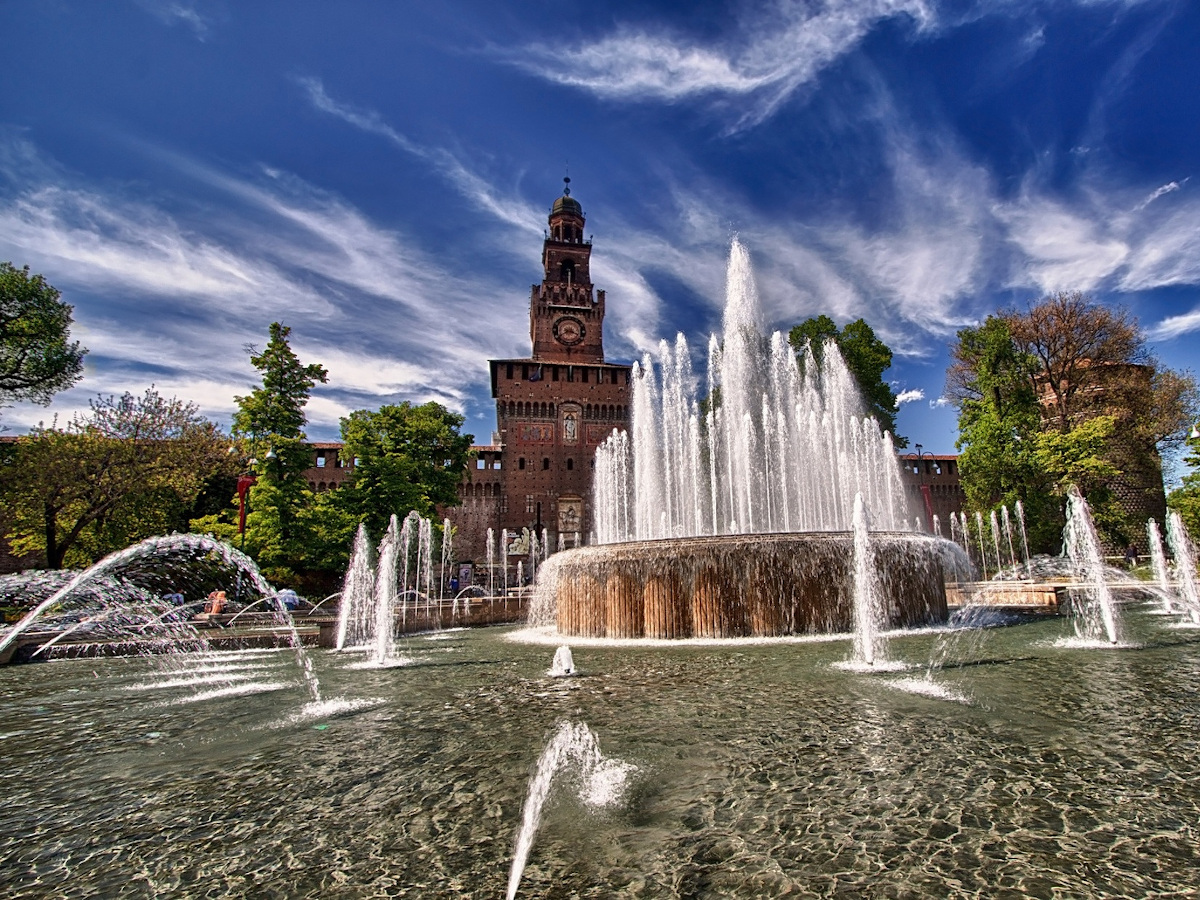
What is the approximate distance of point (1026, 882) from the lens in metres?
2.01

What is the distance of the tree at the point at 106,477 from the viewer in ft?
54.6

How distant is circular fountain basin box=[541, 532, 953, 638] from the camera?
28.5ft

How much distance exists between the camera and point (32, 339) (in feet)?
58.7

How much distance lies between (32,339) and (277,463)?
722 centimetres

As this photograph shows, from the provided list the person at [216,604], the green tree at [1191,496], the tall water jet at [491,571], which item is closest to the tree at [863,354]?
the green tree at [1191,496]

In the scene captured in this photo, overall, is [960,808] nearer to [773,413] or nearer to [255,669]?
A: [255,669]

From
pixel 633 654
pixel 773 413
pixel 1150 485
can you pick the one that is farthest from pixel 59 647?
pixel 1150 485

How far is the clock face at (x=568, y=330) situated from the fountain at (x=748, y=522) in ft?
52.3

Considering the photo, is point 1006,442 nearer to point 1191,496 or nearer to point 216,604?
point 1191,496

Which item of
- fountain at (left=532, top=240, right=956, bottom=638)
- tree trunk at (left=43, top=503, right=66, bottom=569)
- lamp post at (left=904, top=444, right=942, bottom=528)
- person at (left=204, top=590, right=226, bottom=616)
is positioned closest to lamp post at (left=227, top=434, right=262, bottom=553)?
person at (left=204, top=590, right=226, bottom=616)

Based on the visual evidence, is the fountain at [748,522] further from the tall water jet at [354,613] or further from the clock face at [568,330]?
the clock face at [568,330]

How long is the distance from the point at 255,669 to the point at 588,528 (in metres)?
33.2

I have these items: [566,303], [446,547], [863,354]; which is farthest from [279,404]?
[566,303]

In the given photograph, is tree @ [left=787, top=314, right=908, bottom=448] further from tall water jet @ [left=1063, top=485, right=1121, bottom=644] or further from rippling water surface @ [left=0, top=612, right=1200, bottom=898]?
rippling water surface @ [left=0, top=612, right=1200, bottom=898]
